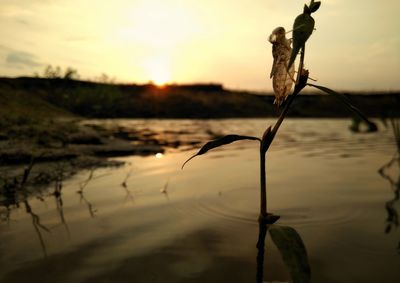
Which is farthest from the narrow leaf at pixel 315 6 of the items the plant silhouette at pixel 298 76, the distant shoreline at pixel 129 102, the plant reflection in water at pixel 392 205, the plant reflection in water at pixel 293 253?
the distant shoreline at pixel 129 102

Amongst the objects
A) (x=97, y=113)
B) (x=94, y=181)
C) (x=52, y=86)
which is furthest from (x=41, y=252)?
(x=52, y=86)

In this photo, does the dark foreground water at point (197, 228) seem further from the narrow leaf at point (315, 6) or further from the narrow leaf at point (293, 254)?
the narrow leaf at point (315, 6)

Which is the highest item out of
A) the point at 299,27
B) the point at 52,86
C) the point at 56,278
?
the point at 52,86

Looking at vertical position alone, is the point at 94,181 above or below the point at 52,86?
below

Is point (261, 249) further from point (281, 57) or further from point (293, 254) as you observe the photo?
point (281, 57)

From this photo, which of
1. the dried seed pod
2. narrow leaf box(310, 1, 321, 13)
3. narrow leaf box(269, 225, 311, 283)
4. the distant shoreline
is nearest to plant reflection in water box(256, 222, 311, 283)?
narrow leaf box(269, 225, 311, 283)

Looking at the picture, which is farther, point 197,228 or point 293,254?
point 197,228

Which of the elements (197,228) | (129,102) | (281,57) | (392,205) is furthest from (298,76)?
(129,102)

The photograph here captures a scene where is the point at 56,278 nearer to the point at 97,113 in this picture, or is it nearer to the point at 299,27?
the point at 299,27
